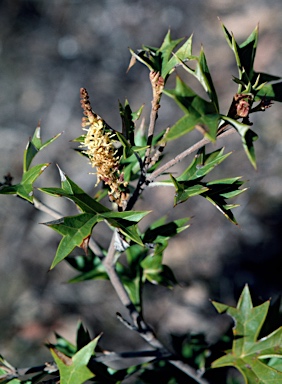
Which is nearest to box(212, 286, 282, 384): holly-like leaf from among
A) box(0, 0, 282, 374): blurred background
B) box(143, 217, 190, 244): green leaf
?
box(143, 217, 190, 244): green leaf

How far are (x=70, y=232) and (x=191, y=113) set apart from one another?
239 millimetres

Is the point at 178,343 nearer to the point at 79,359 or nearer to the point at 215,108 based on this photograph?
the point at 79,359

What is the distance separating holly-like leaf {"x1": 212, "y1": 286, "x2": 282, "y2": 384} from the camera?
0.85m

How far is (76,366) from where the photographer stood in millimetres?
815

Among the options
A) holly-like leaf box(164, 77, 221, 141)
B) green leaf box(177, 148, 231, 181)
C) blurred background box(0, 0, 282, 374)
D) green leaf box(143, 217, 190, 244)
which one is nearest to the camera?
holly-like leaf box(164, 77, 221, 141)

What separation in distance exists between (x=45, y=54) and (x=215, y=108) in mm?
2194

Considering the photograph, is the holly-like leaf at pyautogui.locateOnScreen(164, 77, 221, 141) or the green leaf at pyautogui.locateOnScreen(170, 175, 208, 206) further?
the green leaf at pyautogui.locateOnScreen(170, 175, 208, 206)

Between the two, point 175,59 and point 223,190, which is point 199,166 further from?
point 175,59

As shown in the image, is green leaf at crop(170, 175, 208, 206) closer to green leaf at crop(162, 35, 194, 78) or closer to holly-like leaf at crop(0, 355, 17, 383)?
green leaf at crop(162, 35, 194, 78)

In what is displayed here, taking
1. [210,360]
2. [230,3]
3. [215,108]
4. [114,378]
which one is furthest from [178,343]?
[230,3]

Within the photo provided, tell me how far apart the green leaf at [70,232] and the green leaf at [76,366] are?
0.74ft

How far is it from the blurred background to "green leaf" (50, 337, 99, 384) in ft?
3.13

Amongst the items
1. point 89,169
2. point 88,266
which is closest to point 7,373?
point 88,266

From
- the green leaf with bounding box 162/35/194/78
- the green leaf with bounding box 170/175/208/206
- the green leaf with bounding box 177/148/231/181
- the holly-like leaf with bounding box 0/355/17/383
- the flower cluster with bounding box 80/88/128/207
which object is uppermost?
the green leaf with bounding box 162/35/194/78
